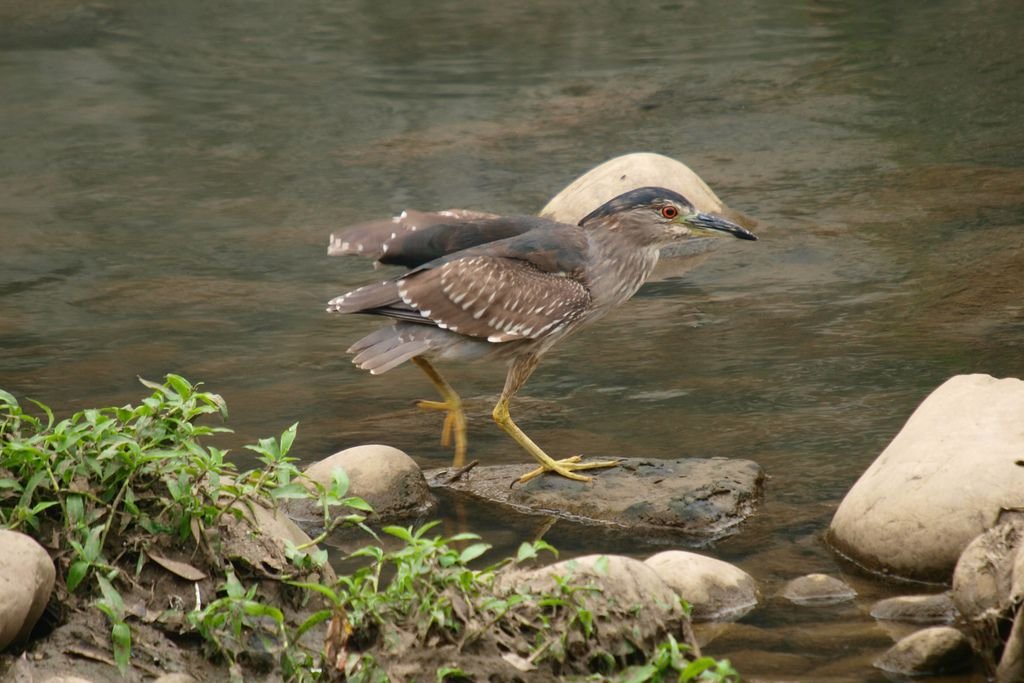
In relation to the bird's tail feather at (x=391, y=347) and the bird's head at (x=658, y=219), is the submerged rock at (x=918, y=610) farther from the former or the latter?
the bird's tail feather at (x=391, y=347)

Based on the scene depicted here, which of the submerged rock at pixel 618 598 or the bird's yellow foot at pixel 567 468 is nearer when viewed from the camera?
the submerged rock at pixel 618 598

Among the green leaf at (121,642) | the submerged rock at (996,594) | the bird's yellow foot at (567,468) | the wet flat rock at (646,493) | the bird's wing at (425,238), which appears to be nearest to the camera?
the green leaf at (121,642)

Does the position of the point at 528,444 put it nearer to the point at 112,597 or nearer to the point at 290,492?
the point at 290,492

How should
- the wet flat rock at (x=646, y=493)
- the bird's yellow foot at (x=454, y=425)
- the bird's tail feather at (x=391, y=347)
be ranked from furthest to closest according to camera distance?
the bird's yellow foot at (x=454, y=425) < the bird's tail feather at (x=391, y=347) < the wet flat rock at (x=646, y=493)

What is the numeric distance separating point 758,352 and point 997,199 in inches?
145

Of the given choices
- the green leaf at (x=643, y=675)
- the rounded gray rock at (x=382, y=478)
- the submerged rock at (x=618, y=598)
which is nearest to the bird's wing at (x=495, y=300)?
the rounded gray rock at (x=382, y=478)

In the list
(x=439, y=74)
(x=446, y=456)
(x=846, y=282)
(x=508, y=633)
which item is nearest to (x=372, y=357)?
(x=446, y=456)

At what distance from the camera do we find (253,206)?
39.2 feet

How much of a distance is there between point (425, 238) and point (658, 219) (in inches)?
43.7

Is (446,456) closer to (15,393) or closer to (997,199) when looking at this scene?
(15,393)

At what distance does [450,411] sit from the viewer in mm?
7008

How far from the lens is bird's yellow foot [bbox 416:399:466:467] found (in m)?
6.86

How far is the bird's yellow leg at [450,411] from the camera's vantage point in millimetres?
6871

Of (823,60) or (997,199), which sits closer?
(997,199)
